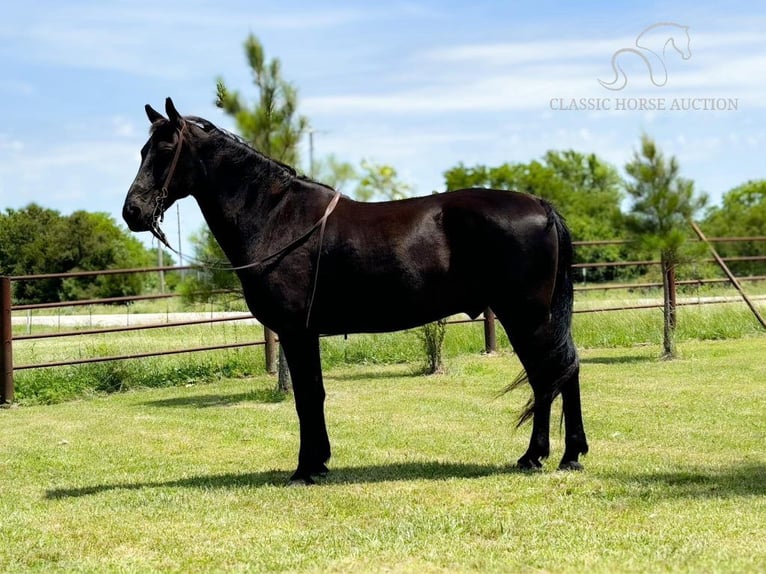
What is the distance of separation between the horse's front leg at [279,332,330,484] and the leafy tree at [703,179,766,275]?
31.2 metres

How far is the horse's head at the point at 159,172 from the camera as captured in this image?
18.9ft

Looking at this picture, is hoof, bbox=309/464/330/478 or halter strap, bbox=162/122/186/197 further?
hoof, bbox=309/464/330/478

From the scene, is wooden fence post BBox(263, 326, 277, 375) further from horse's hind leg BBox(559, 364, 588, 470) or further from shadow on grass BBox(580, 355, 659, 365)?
horse's hind leg BBox(559, 364, 588, 470)

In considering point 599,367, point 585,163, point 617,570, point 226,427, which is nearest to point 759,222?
point 585,163

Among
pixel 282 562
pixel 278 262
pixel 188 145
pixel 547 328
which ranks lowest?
pixel 282 562

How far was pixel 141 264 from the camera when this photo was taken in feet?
134

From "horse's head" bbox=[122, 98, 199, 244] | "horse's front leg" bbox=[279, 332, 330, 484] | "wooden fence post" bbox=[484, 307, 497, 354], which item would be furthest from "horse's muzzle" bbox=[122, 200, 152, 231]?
"wooden fence post" bbox=[484, 307, 497, 354]

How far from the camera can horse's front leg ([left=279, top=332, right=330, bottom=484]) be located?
19.2 ft

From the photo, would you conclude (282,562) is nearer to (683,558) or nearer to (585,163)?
(683,558)

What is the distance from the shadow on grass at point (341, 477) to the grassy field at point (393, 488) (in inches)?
1.0

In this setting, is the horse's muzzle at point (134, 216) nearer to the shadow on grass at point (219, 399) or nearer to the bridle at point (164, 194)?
the bridle at point (164, 194)

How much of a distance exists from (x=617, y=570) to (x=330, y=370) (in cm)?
873

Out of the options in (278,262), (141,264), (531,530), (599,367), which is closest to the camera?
(531,530)

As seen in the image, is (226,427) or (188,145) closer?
(188,145)
